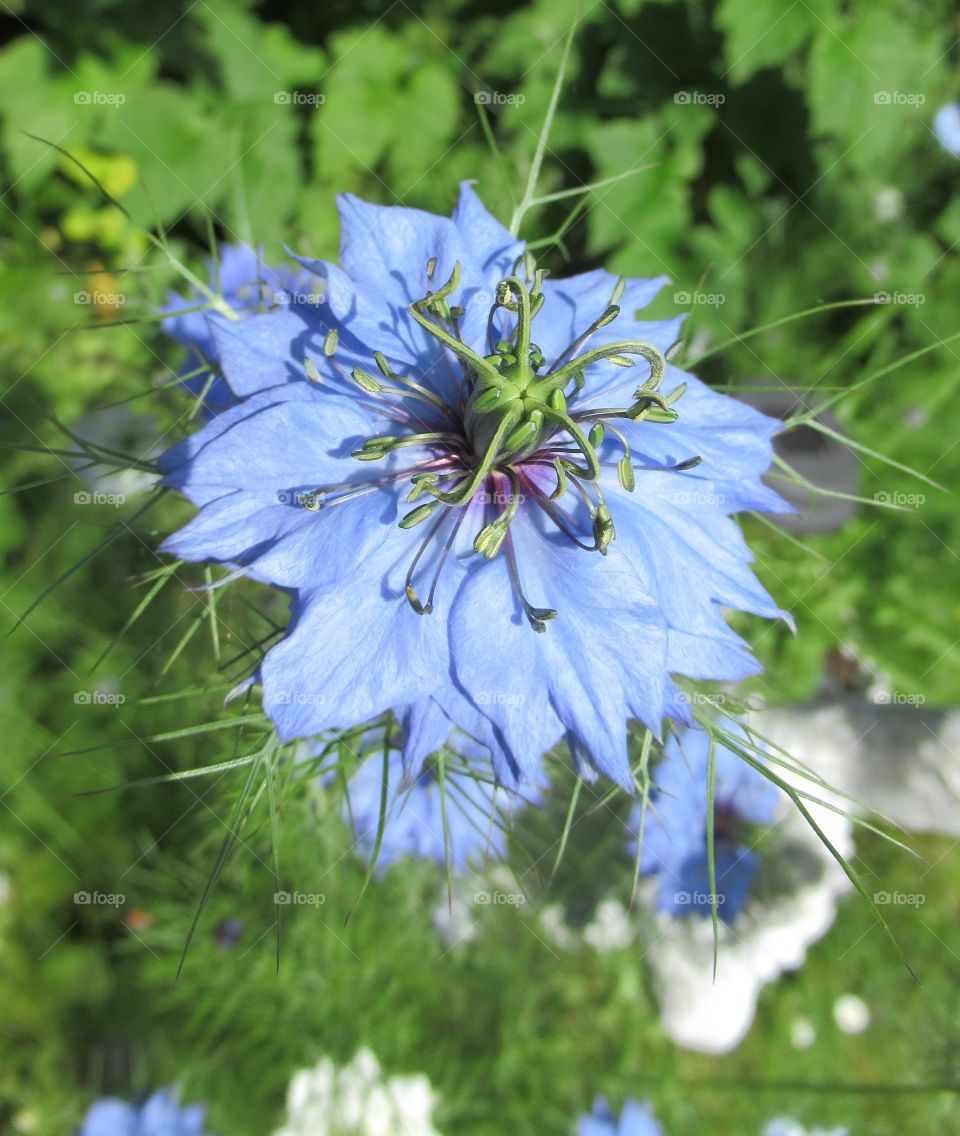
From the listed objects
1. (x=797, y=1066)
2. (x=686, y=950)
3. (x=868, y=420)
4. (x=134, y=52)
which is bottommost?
(x=797, y=1066)

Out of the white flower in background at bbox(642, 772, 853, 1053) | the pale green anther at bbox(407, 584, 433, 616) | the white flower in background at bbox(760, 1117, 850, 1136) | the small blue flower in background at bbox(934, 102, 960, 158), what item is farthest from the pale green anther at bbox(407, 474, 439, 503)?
the small blue flower in background at bbox(934, 102, 960, 158)

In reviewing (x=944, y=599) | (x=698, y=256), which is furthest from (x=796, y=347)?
(x=944, y=599)

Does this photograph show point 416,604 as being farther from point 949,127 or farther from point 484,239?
point 949,127

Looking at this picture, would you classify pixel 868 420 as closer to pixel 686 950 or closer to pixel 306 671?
pixel 686 950

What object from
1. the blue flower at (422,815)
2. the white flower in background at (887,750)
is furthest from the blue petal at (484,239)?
the white flower in background at (887,750)

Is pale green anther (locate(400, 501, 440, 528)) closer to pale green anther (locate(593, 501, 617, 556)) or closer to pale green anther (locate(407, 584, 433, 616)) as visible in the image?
pale green anther (locate(407, 584, 433, 616))

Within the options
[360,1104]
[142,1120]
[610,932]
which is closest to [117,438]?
[142,1120]
